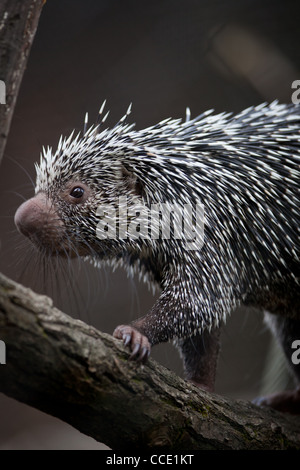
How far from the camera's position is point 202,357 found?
2.86 meters

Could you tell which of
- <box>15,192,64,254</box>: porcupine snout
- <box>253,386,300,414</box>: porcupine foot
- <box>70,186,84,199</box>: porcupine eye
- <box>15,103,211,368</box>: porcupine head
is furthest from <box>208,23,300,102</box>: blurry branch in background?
<box>253,386,300,414</box>: porcupine foot

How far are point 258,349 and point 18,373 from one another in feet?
11.8

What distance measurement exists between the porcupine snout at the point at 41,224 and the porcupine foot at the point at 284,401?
1.75 m

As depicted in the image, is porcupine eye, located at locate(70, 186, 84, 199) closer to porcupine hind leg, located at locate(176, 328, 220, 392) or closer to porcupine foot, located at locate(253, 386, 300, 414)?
porcupine hind leg, located at locate(176, 328, 220, 392)

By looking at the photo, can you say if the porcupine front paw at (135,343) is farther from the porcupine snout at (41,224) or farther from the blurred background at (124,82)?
the blurred background at (124,82)

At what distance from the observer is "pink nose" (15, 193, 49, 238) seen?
91.7 inches

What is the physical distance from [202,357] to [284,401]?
70cm

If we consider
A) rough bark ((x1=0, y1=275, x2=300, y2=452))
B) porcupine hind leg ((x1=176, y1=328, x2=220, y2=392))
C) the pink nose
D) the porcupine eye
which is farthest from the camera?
porcupine hind leg ((x1=176, y1=328, x2=220, y2=392))

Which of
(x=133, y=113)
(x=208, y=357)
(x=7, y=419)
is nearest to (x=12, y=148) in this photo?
(x=133, y=113)

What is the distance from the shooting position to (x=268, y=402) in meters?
3.07

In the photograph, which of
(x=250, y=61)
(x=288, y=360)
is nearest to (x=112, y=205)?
(x=288, y=360)

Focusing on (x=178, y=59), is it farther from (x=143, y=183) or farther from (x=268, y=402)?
(x=268, y=402)

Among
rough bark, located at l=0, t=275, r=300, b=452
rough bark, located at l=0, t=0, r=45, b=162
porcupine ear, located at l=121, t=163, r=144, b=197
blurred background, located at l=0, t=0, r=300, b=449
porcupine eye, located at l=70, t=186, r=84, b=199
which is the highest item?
blurred background, located at l=0, t=0, r=300, b=449

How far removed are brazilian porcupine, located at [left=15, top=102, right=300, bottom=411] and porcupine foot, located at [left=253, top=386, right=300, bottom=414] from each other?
757 mm
